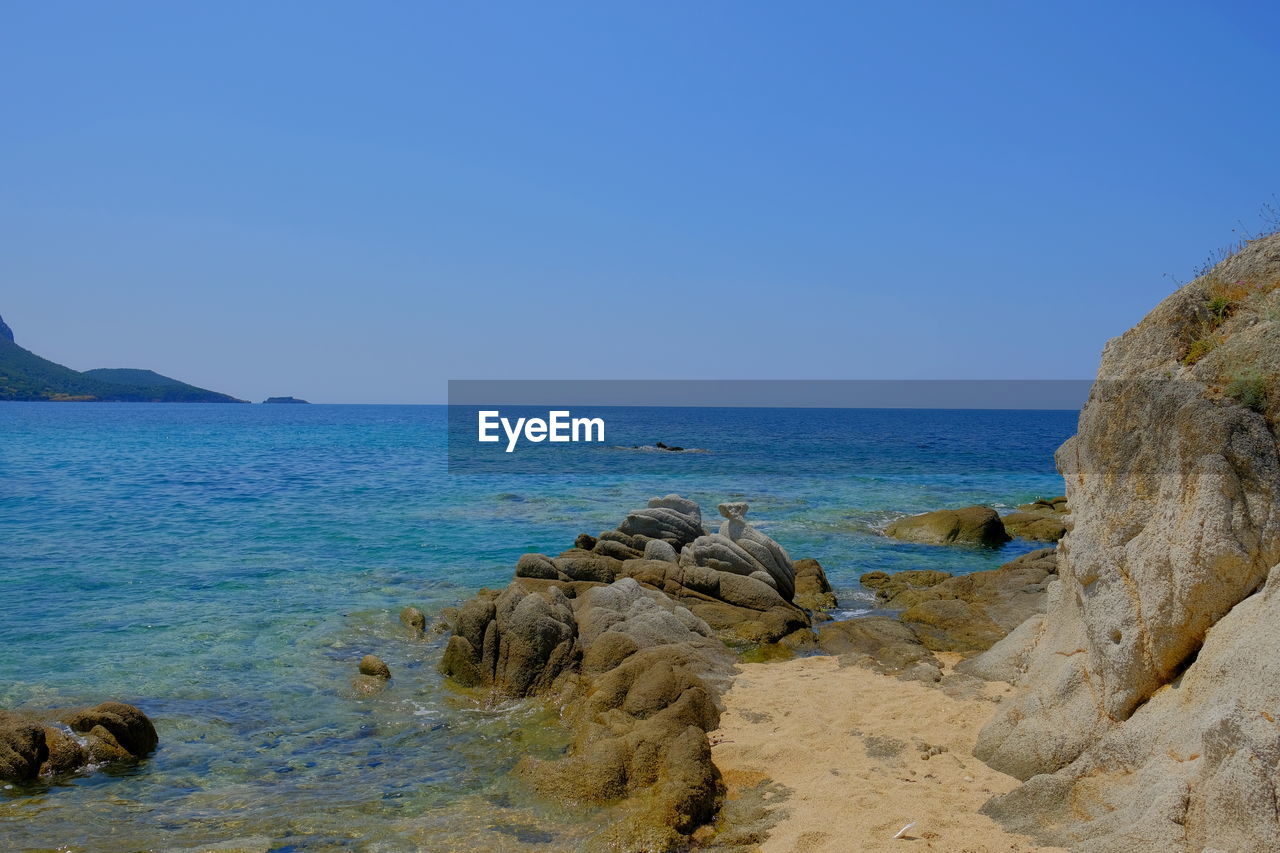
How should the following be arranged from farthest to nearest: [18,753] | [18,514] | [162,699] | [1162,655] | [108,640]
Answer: [18,514]
[108,640]
[162,699]
[18,753]
[1162,655]

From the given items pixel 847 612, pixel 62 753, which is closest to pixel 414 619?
pixel 62 753

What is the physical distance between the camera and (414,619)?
54.6 ft

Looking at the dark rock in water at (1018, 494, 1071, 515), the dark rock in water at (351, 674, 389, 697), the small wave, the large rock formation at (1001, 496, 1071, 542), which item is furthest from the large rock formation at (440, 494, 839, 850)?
the dark rock in water at (1018, 494, 1071, 515)

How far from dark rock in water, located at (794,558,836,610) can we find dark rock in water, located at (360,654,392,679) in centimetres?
883

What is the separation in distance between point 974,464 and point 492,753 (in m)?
57.9

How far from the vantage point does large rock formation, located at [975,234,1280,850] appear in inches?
234

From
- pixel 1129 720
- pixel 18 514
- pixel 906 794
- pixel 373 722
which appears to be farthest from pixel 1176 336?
pixel 18 514

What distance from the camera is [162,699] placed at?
12633mm

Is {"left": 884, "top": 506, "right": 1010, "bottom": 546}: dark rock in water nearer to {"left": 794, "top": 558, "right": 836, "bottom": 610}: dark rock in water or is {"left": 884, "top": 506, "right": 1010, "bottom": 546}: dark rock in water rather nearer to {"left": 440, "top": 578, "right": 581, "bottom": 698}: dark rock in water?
{"left": 794, "top": 558, "right": 836, "bottom": 610}: dark rock in water

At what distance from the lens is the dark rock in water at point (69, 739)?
31.7 feet

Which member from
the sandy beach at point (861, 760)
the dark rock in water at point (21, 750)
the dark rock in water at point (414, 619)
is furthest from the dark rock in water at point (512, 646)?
the dark rock in water at point (21, 750)

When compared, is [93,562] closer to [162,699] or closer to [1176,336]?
[162,699]

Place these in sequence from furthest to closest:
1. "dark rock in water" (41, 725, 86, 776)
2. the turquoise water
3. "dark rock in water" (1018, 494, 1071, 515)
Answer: "dark rock in water" (1018, 494, 1071, 515)
"dark rock in water" (41, 725, 86, 776)
the turquoise water

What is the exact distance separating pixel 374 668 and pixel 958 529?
786 inches
